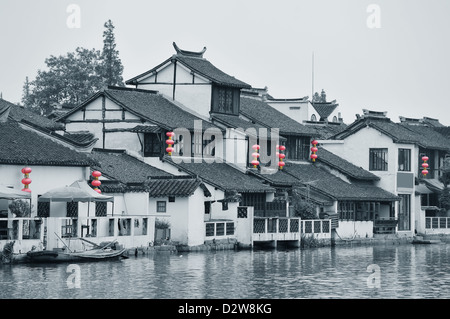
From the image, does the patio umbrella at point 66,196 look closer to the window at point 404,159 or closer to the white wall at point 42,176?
the white wall at point 42,176

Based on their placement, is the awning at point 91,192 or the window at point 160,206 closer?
the awning at point 91,192

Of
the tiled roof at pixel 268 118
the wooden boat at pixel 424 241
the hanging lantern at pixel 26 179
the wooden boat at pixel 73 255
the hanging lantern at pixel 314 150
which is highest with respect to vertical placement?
the tiled roof at pixel 268 118

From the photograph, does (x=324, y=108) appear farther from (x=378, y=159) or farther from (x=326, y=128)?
(x=378, y=159)

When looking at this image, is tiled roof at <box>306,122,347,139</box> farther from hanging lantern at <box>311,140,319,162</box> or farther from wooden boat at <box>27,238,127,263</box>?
wooden boat at <box>27,238,127,263</box>

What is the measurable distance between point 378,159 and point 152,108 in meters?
16.3

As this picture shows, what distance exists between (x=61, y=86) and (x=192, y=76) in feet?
81.6

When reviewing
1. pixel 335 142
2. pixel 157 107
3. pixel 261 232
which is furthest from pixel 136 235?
pixel 335 142

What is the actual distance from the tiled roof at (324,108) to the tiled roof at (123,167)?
130 feet

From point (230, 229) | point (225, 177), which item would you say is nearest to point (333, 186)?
point (225, 177)

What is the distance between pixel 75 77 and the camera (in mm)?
91375

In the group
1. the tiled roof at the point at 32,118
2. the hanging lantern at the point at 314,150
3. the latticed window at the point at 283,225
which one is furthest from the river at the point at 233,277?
the hanging lantern at the point at 314,150

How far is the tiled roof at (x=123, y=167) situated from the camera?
182 feet

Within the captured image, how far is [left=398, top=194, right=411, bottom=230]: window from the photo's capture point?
72.7 metres

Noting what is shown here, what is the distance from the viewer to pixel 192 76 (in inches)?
2687
